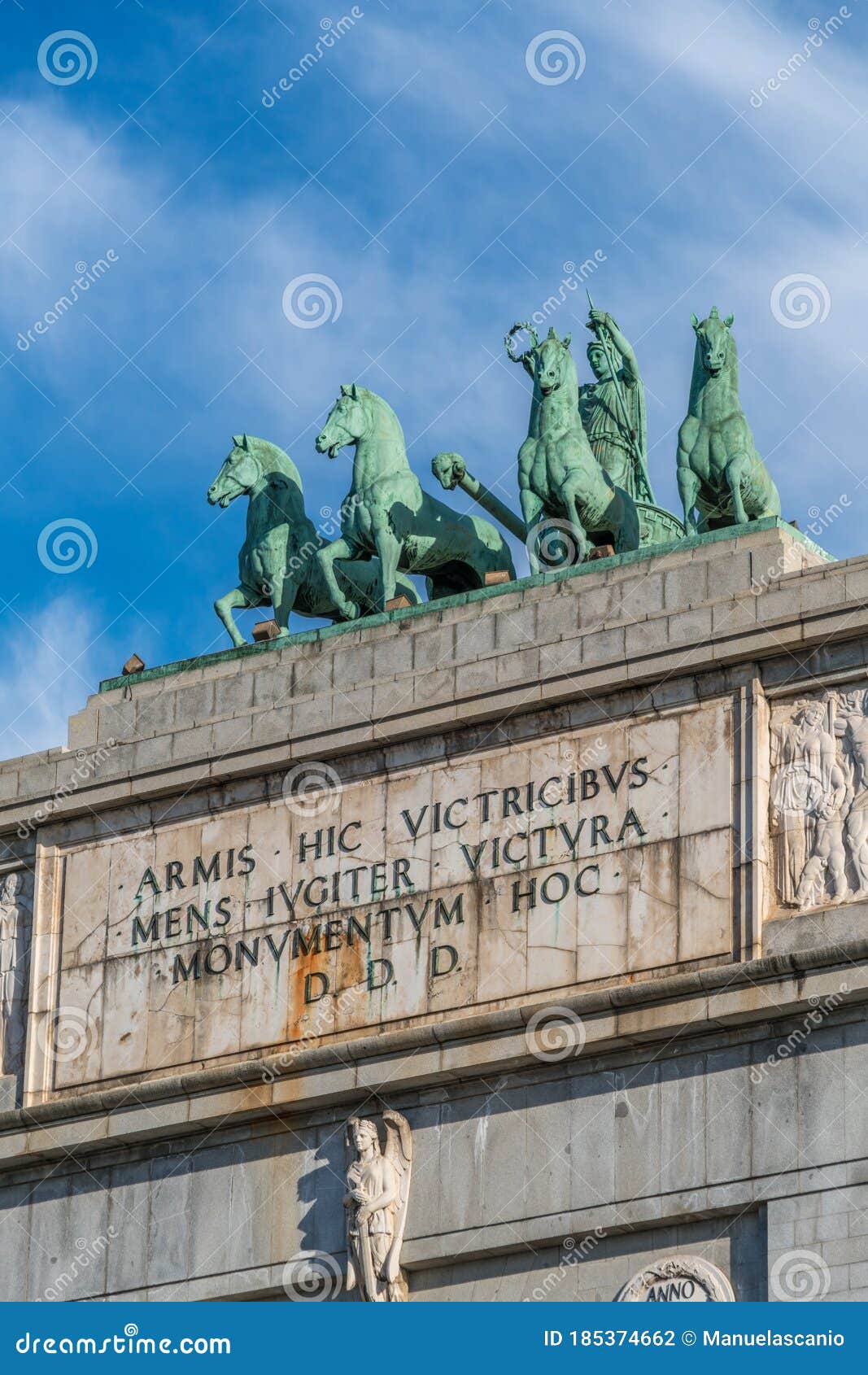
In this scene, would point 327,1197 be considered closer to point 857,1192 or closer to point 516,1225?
point 516,1225

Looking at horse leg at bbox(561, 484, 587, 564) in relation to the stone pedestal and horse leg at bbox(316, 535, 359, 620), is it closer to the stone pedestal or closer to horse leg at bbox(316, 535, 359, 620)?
the stone pedestal

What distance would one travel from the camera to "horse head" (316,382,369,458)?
34.4 m

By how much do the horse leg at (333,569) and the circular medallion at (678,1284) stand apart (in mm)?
7271

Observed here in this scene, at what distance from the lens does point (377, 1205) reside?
30.1 metres

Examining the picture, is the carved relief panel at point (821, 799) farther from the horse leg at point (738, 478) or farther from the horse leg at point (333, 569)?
the horse leg at point (333, 569)

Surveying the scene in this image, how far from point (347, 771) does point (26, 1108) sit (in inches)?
147

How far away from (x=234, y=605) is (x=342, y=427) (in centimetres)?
179

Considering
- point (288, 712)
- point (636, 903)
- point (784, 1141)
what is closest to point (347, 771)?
point (288, 712)

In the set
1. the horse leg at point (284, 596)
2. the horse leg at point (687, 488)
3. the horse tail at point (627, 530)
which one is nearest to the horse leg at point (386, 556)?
the horse leg at point (284, 596)

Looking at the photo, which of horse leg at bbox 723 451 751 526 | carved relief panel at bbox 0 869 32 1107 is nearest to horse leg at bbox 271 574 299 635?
carved relief panel at bbox 0 869 32 1107

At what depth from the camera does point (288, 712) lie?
32312mm

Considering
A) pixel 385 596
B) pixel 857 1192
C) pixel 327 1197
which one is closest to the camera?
pixel 857 1192

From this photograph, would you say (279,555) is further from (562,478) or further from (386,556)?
(562,478)

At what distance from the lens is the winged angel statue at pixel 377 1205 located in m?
30.0
